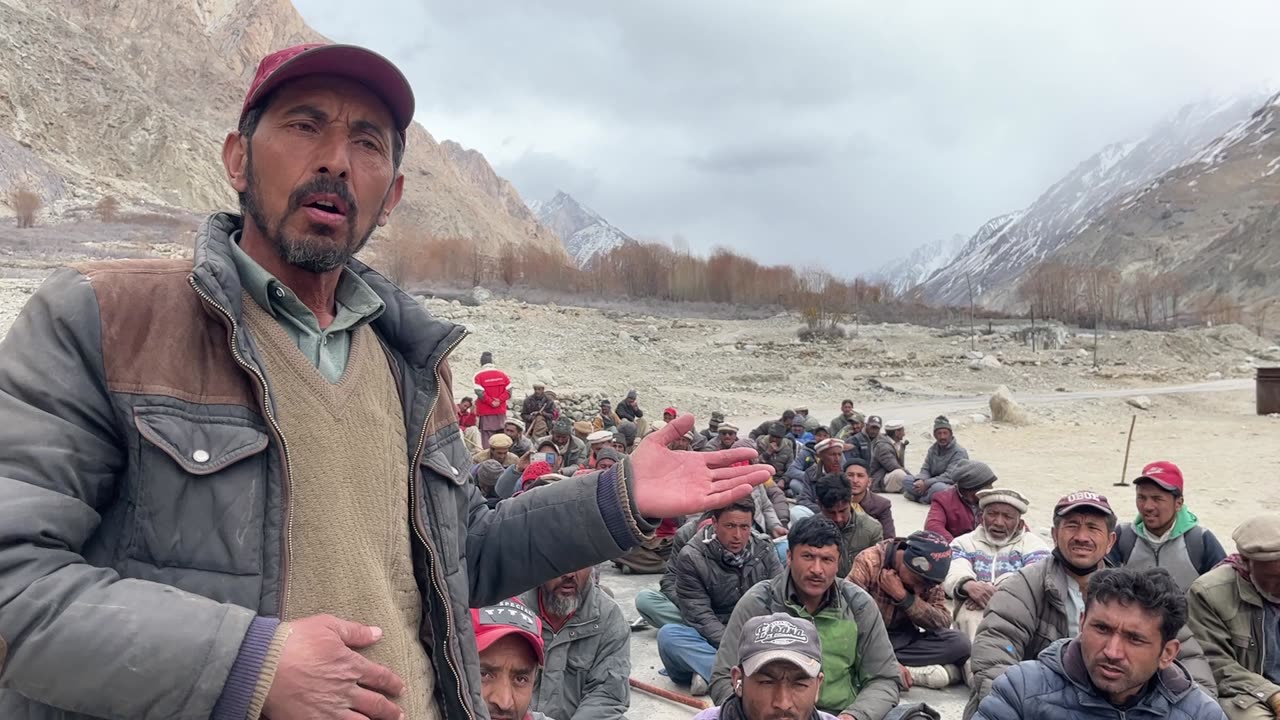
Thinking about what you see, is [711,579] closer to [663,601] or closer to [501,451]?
[663,601]

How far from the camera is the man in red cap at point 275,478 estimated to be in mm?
915

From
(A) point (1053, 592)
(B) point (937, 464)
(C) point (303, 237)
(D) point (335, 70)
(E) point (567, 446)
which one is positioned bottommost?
(B) point (937, 464)

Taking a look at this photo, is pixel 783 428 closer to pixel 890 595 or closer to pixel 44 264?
pixel 890 595

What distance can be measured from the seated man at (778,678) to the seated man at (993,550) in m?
2.71

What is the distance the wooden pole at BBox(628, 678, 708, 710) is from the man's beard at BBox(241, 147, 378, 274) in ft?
12.1

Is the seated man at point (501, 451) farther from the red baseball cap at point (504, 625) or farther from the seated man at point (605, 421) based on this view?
the red baseball cap at point (504, 625)

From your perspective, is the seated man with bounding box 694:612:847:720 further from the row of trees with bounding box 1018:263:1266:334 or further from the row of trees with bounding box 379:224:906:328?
the row of trees with bounding box 1018:263:1266:334

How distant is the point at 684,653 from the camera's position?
15.4 feet

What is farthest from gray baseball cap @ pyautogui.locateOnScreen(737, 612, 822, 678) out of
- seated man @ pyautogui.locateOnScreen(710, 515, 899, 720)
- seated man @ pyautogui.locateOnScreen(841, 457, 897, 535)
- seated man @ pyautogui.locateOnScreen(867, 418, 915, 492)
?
seated man @ pyautogui.locateOnScreen(867, 418, 915, 492)

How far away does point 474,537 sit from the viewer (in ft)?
5.23

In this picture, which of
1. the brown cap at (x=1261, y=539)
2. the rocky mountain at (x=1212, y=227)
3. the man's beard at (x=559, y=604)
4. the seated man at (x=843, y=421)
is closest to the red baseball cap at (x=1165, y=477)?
the brown cap at (x=1261, y=539)

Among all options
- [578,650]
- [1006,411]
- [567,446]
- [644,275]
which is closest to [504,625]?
[578,650]

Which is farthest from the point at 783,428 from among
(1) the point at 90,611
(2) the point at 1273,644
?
(1) the point at 90,611

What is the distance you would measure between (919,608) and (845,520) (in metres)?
1.16
